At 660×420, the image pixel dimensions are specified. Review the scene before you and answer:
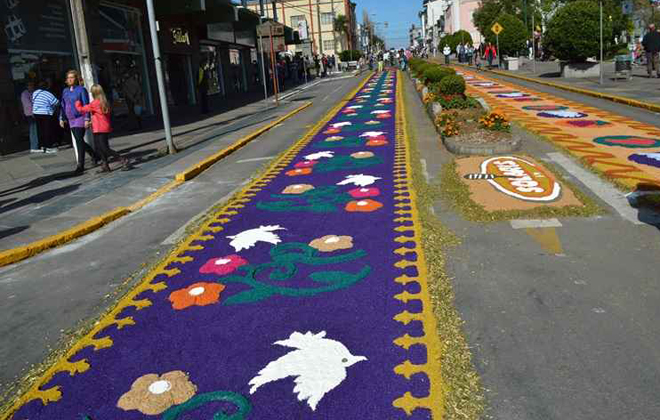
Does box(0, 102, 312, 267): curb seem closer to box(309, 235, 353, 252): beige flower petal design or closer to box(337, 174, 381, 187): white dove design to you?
box(337, 174, 381, 187): white dove design

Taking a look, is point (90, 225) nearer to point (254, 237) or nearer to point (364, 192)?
point (254, 237)

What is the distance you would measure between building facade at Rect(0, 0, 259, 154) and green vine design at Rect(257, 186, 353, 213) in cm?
622

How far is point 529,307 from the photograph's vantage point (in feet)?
14.2

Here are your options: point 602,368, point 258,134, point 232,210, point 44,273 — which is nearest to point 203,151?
point 258,134

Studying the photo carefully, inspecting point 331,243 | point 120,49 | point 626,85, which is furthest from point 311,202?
point 626,85

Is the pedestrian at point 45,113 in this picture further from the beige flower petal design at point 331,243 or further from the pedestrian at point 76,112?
the beige flower petal design at point 331,243

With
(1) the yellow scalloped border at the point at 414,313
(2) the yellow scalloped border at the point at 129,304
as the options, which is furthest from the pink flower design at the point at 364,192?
(2) the yellow scalloped border at the point at 129,304

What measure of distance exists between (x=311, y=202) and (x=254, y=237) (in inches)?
64.6

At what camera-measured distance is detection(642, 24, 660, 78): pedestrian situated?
2170 cm

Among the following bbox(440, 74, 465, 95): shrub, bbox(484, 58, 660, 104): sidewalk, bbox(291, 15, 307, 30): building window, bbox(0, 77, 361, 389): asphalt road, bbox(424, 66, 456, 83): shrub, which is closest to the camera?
bbox(0, 77, 361, 389): asphalt road

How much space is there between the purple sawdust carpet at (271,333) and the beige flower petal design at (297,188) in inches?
53.3

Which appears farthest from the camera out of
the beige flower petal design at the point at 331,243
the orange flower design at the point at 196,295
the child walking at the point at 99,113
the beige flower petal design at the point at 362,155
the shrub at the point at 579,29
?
the shrub at the point at 579,29

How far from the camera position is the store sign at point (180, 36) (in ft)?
90.3

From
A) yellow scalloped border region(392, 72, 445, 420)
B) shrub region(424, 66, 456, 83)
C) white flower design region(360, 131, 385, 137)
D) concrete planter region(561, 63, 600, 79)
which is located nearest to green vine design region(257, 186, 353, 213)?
yellow scalloped border region(392, 72, 445, 420)
